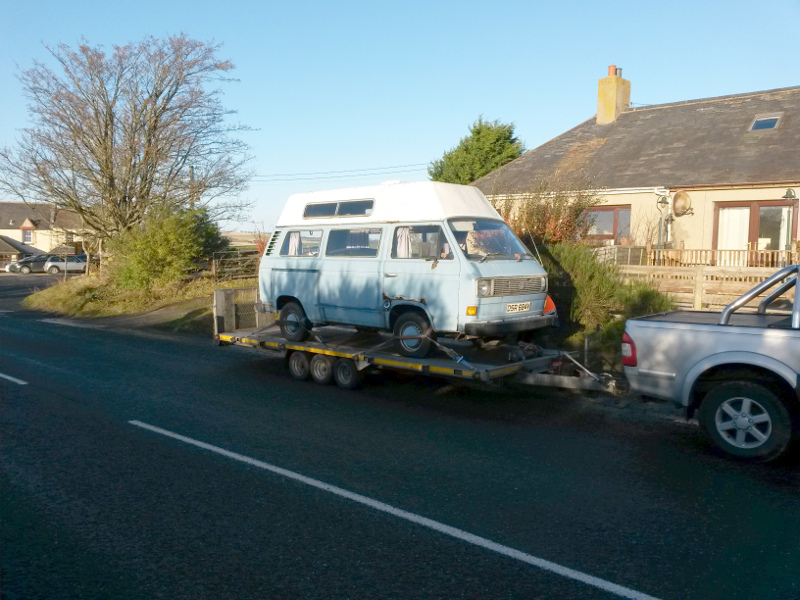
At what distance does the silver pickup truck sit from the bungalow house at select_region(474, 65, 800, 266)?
30.1 feet

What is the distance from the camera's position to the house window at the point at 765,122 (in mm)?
21188

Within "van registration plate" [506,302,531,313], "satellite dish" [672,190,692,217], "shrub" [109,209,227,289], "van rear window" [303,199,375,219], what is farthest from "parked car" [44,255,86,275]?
"van registration plate" [506,302,531,313]

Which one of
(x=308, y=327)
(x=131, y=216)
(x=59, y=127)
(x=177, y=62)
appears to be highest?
(x=177, y=62)

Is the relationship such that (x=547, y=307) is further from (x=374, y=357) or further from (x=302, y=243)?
(x=302, y=243)

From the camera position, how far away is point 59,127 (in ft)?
87.9

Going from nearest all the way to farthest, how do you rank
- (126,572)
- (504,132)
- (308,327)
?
(126,572) → (308,327) → (504,132)

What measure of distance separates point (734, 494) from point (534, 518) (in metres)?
1.79

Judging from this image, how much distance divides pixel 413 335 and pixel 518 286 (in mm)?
1548

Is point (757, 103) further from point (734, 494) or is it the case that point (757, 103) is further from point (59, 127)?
point (59, 127)

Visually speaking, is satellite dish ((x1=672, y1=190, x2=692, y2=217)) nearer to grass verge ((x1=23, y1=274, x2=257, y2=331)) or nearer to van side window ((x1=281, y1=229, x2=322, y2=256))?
van side window ((x1=281, y1=229, x2=322, y2=256))

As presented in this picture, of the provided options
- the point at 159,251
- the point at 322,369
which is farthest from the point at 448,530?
the point at 159,251

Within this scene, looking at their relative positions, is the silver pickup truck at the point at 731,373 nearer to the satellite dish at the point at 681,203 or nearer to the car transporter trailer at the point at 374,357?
the car transporter trailer at the point at 374,357

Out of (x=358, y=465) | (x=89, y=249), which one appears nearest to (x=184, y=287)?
(x=89, y=249)

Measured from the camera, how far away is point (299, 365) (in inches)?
423
